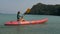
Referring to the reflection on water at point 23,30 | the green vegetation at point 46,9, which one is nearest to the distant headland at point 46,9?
the green vegetation at point 46,9

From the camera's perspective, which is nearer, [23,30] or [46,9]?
[23,30]

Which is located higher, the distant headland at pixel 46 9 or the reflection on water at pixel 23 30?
the reflection on water at pixel 23 30

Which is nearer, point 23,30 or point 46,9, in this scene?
point 23,30

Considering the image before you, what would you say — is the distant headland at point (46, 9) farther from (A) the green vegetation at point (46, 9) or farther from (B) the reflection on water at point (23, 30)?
(B) the reflection on water at point (23, 30)

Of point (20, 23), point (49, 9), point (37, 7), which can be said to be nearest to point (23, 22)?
point (20, 23)

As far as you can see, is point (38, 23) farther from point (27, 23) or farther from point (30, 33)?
point (30, 33)

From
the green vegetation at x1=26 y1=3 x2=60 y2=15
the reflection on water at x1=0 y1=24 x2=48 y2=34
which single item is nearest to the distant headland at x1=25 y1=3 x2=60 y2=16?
the green vegetation at x1=26 y1=3 x2=60 y2=15

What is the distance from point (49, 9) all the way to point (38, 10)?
9.54 m

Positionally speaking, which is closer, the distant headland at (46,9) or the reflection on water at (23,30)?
the reflection on water at (23,30)

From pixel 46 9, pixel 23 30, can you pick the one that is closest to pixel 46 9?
pixel 46 9

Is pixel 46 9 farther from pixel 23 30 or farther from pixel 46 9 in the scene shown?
pixel 23 30

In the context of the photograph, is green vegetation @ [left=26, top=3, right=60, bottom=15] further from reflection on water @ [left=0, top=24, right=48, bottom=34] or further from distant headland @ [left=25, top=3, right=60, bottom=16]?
reflection on water @ [left=0, top=24, right=48, bottom=34]

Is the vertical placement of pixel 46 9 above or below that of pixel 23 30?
below

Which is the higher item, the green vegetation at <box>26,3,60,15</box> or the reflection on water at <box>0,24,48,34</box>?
the reflection on water at <box>0,24,48,34</box>
